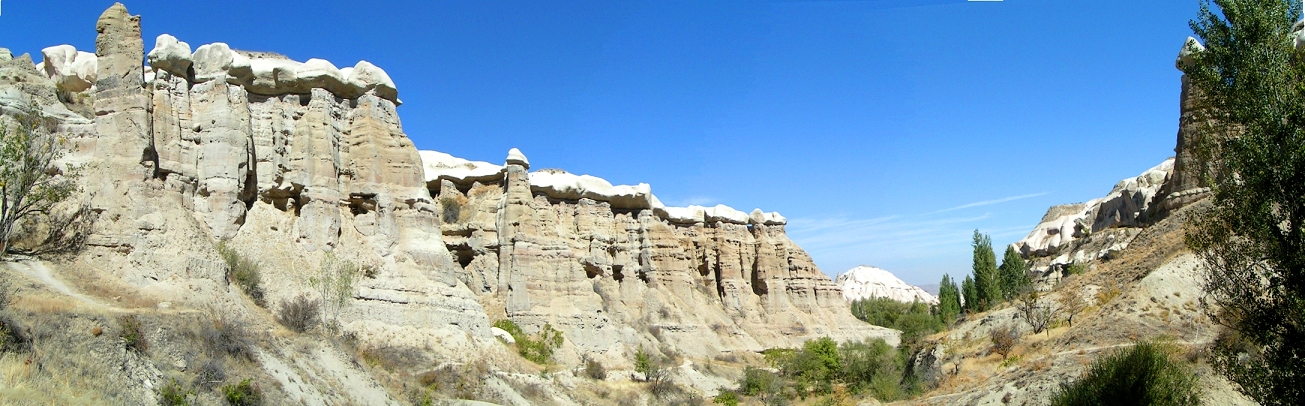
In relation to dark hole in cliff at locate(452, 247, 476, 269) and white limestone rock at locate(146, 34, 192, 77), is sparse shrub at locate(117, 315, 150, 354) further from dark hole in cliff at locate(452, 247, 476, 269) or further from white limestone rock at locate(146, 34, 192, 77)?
dark hole in cliff at locate(452, 247, 476, 269)

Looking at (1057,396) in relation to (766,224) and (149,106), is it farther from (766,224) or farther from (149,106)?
(766,224)

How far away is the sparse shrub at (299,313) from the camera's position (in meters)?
28.7

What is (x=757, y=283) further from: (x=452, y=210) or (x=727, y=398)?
(x=452, y=210)

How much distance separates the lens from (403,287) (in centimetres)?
3512

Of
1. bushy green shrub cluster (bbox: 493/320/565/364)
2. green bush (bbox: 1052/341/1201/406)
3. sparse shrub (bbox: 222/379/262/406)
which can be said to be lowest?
green bush (bbox: 1052/341/1201/406)

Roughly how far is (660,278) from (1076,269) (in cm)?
2690

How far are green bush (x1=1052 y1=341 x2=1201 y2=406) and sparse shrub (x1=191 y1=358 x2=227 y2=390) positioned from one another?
19.2m

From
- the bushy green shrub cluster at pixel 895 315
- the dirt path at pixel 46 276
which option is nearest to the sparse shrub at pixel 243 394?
the dirt path at pixel 46 276

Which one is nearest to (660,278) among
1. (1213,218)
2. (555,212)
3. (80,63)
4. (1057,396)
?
(555,212)

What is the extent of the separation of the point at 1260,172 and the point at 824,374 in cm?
3344

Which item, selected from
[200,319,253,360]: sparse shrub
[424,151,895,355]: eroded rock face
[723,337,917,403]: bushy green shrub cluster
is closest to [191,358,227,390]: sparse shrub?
[200,319,253,360]: sparse shrub

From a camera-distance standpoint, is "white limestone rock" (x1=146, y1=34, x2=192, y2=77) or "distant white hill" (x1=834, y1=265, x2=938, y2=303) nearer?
"white limestone rock" (x1=146, y1=34, x2=192, y2=77)

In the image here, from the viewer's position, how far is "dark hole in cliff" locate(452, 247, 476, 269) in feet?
157

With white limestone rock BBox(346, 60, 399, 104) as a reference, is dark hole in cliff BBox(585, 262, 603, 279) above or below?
below
